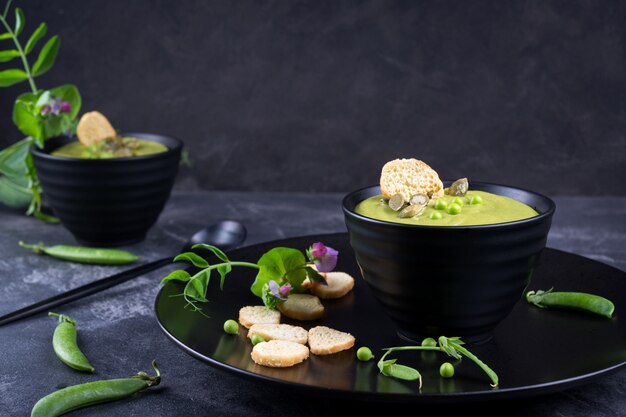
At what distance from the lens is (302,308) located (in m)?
1.86

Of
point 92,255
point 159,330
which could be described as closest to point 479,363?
point 159,330

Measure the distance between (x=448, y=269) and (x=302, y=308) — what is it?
421mm

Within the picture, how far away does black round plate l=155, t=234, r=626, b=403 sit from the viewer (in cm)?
144

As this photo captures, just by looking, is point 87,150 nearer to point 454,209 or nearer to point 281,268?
point 281,268

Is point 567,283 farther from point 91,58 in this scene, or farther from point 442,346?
point 91,58

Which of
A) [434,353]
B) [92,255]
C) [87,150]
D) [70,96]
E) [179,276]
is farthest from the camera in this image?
[70,96]

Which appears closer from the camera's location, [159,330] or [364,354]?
[364,354]

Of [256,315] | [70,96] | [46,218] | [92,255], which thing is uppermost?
[70,96]

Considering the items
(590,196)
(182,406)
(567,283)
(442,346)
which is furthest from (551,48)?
(182,406)

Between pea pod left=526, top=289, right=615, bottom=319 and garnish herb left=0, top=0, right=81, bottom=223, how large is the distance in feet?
5.74

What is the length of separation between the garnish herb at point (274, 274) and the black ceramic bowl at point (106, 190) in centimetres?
81

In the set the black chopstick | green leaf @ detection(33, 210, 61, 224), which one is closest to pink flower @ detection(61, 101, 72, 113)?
green leaf @ detection(33, 210, 61, 224)

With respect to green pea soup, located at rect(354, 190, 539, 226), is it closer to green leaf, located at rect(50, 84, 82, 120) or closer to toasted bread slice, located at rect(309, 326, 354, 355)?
toasted bread slice, located at rect(309, 326, 354, 355)

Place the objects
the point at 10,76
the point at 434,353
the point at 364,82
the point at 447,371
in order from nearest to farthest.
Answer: the point at 447,371 < the point at 434,353 < the point at 10,76 < the point at 364,82
